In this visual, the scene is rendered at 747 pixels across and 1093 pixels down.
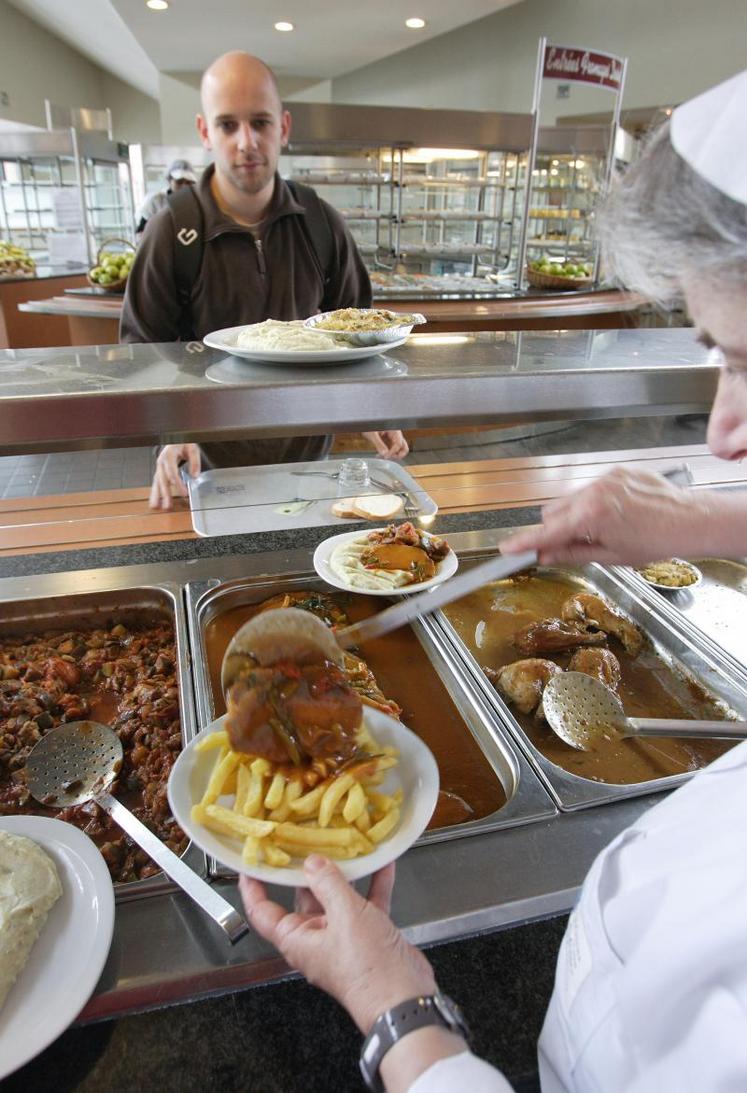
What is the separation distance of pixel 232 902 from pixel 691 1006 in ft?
2.04

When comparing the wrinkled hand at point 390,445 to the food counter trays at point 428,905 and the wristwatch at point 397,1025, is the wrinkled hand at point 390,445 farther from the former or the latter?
the wristwatch at point 397,1025

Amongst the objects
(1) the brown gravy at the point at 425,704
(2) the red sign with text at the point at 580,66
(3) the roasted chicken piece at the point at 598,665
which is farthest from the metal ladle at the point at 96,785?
(2) the red sign with text at the point at 580,66

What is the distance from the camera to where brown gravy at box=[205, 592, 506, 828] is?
1.28 metres

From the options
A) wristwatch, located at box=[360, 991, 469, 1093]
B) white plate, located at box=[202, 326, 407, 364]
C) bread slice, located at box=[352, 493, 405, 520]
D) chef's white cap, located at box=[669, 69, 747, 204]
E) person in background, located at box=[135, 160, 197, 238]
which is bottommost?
wristwatch, located at box=[360, 991, 469, 1093]

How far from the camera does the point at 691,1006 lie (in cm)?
71

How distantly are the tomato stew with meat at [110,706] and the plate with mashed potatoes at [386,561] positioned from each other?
1.42 ft

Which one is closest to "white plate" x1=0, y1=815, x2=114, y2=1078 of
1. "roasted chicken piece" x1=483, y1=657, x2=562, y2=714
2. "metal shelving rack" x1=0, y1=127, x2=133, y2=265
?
"roasted chicken piece" x1=483, y1=657, x2=562, y2=714

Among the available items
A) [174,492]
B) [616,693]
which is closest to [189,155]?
[174,492]

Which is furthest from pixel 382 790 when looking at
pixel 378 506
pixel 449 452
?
pixel 449 452

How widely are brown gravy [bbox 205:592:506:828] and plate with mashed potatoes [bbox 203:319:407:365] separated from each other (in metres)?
0.66

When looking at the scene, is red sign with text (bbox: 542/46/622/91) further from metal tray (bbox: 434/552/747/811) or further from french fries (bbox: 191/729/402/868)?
french fries (bbox: 191/729/402/868)

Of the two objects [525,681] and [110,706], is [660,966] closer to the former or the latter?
[525,681]

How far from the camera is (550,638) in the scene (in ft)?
5.41

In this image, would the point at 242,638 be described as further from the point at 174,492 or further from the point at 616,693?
the point at 174,492
